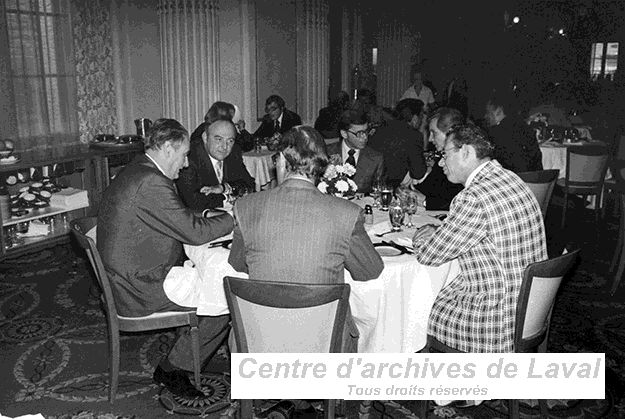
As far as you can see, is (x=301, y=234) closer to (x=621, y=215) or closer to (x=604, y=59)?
(x=621, y=215)

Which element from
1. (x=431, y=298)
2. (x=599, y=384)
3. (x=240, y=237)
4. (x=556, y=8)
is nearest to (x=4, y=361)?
(x=240, y=237)

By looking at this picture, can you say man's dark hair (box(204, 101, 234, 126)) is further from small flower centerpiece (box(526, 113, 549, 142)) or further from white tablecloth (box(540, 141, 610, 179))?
small flower centerpiece (box(526, 113, 549, 142))

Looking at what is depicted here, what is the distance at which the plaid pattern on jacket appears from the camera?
2.77 m

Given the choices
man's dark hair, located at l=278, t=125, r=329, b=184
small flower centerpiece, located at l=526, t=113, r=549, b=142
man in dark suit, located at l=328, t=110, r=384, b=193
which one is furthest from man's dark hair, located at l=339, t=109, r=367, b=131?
small flower centerpiece, located at l=526, t=113, r=549, b=142

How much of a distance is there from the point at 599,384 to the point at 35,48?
6.02m

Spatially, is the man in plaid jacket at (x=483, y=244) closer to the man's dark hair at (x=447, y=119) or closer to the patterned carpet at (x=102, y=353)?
the patterned carpet at (x=102, y=353)

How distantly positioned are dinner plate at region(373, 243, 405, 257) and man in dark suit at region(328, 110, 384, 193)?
144 centimetres

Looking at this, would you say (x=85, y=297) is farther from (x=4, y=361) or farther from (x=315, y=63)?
(x=315, y=63)

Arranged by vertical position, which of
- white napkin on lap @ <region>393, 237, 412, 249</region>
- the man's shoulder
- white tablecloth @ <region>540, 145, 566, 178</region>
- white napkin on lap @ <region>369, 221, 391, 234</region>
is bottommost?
white tablecloth @ <region>540, 145, 566, 178</region>

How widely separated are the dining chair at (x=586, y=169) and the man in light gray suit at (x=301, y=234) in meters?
4.71

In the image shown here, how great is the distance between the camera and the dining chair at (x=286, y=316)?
2.32m

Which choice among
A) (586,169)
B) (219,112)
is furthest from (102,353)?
(586,169)

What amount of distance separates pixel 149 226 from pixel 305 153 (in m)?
0.95

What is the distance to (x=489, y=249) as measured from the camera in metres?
2.82
